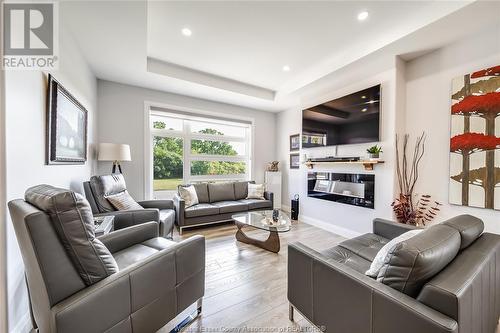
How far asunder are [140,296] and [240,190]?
3.35 m

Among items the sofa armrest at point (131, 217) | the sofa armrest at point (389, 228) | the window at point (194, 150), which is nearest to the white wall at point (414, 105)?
the sofa armrest at point (389, 228)

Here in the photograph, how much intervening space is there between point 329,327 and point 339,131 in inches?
117

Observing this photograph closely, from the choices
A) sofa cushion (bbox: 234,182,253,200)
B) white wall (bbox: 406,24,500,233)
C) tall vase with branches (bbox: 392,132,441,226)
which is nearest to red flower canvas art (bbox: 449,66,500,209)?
white wall (bbox: 406,24,500,233)

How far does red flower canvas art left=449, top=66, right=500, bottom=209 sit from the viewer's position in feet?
6.90

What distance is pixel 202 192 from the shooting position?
4020 mm

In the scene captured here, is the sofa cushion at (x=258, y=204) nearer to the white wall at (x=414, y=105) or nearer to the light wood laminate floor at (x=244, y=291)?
the light wood laminate floor at (x=244, y=291)

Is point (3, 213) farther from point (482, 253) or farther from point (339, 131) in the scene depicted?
point (339, 131)

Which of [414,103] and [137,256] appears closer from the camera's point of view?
[137,256]

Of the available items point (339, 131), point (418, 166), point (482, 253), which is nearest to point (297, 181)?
point (339, 131)

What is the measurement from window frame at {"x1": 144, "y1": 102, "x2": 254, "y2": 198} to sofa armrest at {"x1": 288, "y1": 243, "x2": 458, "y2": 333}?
3300 mm

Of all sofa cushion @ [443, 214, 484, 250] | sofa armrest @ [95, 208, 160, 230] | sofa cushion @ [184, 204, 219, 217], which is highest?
sofa cushion @ [443, 214, 484, 250]

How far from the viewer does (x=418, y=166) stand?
2707mm

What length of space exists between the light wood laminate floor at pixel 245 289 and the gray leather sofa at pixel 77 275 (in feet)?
1.56

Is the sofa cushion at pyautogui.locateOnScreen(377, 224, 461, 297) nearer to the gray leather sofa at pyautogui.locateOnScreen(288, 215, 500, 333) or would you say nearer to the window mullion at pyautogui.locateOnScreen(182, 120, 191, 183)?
the gray leather sofa at pyautogui.locateOnScreen(288, 215, 500, 333)
